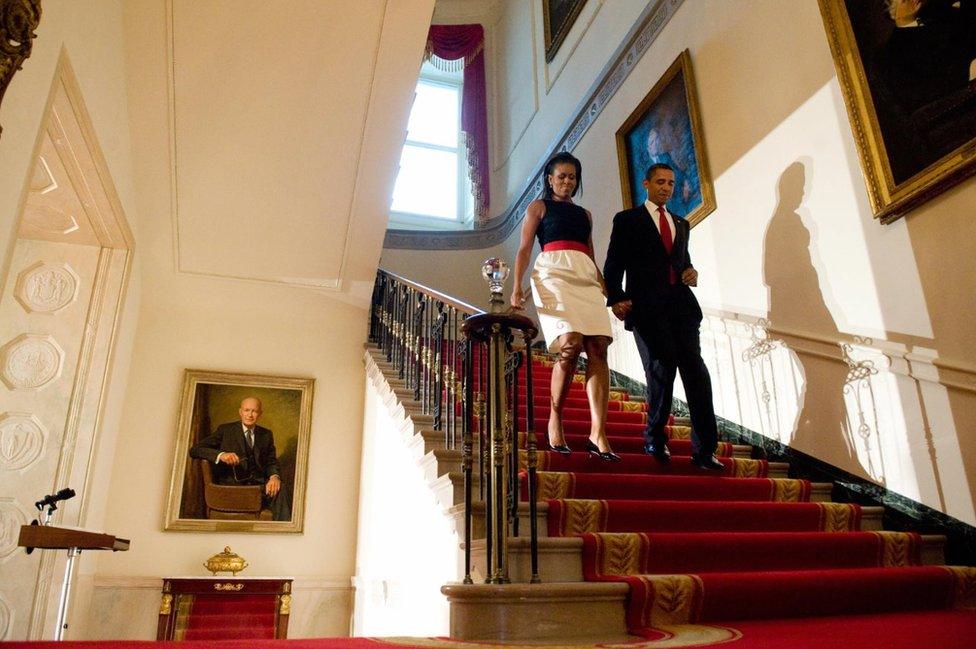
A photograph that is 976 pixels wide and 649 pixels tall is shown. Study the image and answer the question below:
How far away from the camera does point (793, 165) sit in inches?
184

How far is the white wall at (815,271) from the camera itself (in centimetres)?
348

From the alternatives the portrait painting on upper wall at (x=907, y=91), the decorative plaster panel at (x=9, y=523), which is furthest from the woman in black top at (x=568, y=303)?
the decorative plaster panel at (x=9, y=523)

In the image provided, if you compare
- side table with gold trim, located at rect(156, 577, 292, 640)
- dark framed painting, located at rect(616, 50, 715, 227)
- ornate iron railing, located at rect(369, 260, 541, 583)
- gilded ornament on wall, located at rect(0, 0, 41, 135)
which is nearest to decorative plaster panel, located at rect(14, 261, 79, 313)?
side table with gold trim, located at rect(156, 577, 292, 640)

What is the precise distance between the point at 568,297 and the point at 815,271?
182 centimetres

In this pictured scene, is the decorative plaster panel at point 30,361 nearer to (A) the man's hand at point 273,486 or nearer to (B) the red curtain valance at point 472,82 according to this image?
(A) the man's hand at point 273,486

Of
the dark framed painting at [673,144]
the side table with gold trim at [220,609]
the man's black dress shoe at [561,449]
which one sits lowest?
the side table with gold trim at [220,609]

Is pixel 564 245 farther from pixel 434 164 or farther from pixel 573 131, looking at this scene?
pixel 434 164

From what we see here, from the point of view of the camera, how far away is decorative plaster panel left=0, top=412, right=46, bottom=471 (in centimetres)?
479

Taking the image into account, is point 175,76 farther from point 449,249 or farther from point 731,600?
point 449,249

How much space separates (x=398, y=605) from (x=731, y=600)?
7.15 feet

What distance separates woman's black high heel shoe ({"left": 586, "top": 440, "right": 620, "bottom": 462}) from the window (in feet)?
24.0

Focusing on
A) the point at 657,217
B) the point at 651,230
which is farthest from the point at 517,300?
the point at 657,217

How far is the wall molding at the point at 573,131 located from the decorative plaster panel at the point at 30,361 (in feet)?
17.7

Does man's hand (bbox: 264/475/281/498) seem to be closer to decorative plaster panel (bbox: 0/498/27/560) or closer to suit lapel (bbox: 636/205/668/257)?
decorative plaster panel (bbox: 0/498/27/560)
